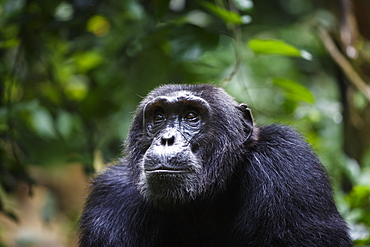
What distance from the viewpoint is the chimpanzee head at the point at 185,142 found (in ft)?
11.7

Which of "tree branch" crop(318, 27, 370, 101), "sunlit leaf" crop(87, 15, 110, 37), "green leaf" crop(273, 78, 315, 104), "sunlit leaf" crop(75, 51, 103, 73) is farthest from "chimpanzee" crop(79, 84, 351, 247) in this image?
"sunlit leaf" crop(87, 15, 110, 37)

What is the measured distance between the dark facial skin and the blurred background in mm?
1071

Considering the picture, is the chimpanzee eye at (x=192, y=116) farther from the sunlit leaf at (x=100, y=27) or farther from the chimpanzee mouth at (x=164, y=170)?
the sunlit leaf at (x=100, y=27)

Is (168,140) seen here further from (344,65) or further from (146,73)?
(344,65)

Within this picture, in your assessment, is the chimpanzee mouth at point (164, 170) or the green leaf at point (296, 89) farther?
the green leaf at point (296, 89)

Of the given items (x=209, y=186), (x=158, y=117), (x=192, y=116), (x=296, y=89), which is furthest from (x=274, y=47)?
(x=209, y=186)

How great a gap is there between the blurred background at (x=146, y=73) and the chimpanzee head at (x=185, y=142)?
0.83 meters

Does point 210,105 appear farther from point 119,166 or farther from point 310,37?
point 310,37

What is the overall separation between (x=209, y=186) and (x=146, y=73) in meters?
2.42

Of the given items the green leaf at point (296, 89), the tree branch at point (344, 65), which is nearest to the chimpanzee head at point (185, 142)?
the green leaf at point (296, 89)

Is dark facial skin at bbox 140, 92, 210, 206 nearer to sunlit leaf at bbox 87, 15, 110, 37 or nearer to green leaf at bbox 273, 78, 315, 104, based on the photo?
green leaf at bbox 273, 78, 315, 104

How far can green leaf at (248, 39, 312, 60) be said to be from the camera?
444 centimetres

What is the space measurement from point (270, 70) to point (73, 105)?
3749mm

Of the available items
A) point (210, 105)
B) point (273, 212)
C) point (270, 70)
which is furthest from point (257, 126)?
point (270, 70)
